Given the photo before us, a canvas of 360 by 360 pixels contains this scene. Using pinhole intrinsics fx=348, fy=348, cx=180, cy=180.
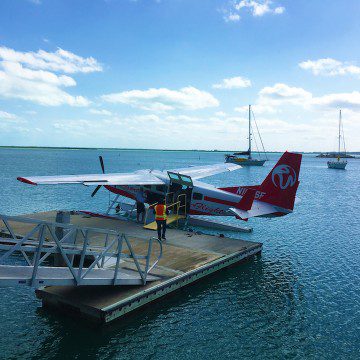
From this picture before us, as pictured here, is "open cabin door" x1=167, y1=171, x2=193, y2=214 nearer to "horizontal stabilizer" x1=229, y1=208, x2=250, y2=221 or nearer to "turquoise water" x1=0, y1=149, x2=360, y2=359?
"horizontal stabilizer" x1=229, y1=208, x2=250, y2=221

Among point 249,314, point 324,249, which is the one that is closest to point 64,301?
point 249,314

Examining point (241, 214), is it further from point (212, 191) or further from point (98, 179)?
point (98, 179)

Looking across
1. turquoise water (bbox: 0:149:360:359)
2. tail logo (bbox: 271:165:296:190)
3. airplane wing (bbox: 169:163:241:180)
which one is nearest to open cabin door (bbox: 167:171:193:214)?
airplane wing (bbox: 169:163:241:180)

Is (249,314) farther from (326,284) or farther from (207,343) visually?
(326,284)

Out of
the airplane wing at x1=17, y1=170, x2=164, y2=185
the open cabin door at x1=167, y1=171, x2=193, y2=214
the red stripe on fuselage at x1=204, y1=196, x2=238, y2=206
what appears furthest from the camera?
the open cabin door at x1=167, y1=171, x2=193, y2=214

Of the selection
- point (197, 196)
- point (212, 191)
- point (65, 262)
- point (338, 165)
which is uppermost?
point (212, 191)

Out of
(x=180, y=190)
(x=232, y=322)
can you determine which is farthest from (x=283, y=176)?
(x=232, y=322)

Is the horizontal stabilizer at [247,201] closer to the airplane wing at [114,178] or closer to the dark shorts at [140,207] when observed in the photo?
the airplane wing at [114,178]

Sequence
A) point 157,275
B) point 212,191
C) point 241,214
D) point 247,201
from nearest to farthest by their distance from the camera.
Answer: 1. point 157,275
2. point 241,214
3. point 247,201
4. point 212,191

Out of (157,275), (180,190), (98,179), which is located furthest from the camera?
(180,190)

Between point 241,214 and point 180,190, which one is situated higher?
point 180,190
